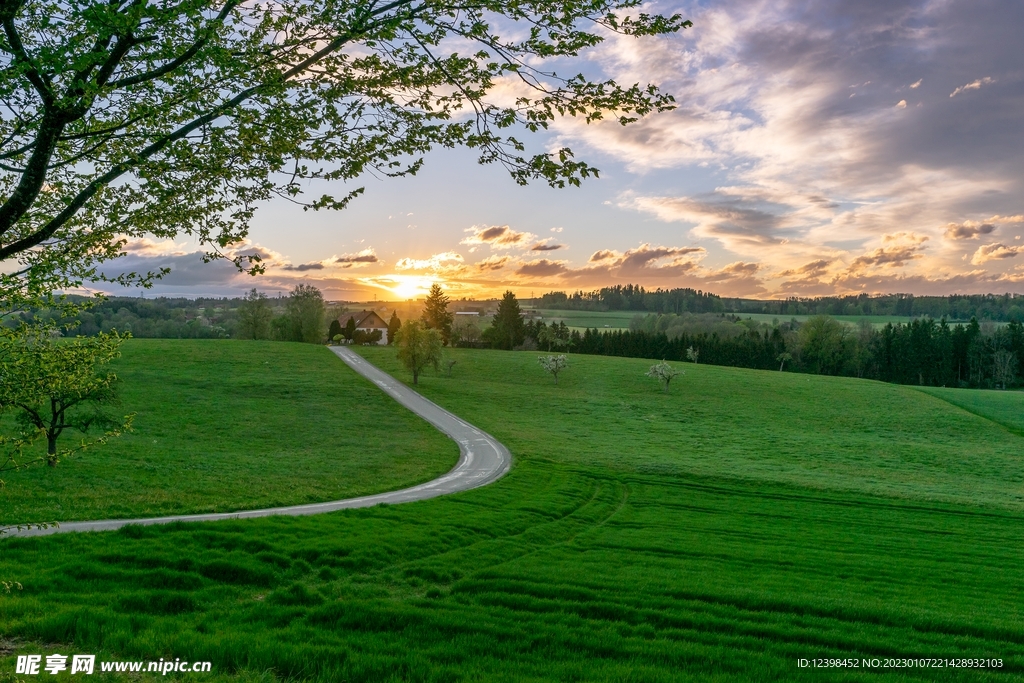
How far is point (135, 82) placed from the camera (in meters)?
6.22

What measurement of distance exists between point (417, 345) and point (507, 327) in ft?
177

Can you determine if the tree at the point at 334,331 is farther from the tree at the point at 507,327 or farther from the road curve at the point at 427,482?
the road curve at the point at 427,482

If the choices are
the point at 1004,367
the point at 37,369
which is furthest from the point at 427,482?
the point at 1004,367

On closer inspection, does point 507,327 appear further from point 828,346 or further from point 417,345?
point 828,346

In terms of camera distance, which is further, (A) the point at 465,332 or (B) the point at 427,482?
(A) the point at 465,332

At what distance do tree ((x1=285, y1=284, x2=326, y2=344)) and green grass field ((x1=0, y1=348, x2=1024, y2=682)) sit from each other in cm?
9180

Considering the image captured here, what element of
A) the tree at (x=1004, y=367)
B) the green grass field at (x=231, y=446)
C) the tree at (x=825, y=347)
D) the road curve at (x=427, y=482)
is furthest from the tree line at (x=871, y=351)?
the green grass field at (x=231, y=446)

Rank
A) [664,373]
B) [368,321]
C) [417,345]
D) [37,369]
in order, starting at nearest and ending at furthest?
[37,369], [417,345], [664,373], [368,321]

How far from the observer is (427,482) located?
3130cm

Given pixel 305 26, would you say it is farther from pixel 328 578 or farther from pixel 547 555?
pixel 547 555

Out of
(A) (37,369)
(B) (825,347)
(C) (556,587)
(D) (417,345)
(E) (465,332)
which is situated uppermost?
(B) (825,347)

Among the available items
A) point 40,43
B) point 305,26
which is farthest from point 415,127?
point 40,43

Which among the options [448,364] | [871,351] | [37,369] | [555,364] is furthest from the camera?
[871,351]

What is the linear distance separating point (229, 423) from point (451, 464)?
66.8ft
